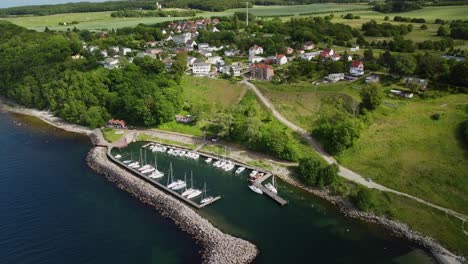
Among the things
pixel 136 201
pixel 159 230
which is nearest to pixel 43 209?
pixel 136 201

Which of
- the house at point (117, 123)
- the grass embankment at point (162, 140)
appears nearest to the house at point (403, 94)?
the grass embankment at point (162, 140)

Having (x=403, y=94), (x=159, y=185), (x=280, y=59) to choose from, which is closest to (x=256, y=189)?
(x=159, y=185)

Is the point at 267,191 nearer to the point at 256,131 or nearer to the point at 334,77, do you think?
the point at 256,131

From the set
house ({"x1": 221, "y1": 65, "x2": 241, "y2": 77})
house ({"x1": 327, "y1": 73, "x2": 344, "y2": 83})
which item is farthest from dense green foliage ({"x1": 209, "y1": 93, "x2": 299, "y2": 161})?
house ({"x1": 221, "y1": 65, "x2": 241, "y2": 77})

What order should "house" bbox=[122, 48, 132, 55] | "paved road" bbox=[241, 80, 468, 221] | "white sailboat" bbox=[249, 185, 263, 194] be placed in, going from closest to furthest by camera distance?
1. "paved road" bbox=[241, 80, 468, 221]
2. "white sailboat" bbox=[249, 185, 263, 194]
3. "house" bbox=[122, 48, 132, 55]

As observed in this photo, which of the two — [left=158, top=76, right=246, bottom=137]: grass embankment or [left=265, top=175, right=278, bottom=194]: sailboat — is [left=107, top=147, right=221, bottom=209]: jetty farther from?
[left=158, top=76, right=246, bottom=137]: grass embankment
